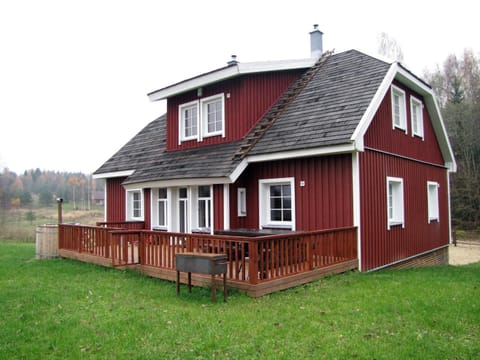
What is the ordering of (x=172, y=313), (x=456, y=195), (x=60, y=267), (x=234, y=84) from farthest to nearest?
1. (x=456, y=195)
2. (x=234, y=84)
3. (x=60, y=267)
4. (x=172, y=313)

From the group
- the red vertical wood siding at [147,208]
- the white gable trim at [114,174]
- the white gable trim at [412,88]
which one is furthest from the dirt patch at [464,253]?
the white gable trim at [114,174]

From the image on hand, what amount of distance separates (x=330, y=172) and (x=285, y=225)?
2.08 meters

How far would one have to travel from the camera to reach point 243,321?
6180 millimetres

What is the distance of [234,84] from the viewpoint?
1336 cm

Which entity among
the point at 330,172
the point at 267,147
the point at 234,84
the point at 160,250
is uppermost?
the point at 234,84

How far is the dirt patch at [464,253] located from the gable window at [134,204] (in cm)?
1468

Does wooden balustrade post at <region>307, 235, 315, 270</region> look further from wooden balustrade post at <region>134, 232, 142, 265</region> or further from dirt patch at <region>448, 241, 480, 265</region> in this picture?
dirt patch at <region>448, 241, 480, 265</region>

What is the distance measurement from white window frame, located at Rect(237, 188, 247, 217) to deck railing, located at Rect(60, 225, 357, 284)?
2.59m

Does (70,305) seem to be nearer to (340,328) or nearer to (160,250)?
(160,250)

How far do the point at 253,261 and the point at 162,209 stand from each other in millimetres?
7829

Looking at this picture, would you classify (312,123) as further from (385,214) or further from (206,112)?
(206,112)

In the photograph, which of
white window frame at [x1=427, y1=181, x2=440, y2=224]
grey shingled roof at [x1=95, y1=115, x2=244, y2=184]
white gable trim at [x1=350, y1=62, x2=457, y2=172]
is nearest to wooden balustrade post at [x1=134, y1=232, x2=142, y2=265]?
grey shingled roof at [x1=95, y1=115, x2=244, y2=184]

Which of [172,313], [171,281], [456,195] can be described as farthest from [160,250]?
[456,195]

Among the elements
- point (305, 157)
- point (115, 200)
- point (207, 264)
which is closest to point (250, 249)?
point (207, 264)
